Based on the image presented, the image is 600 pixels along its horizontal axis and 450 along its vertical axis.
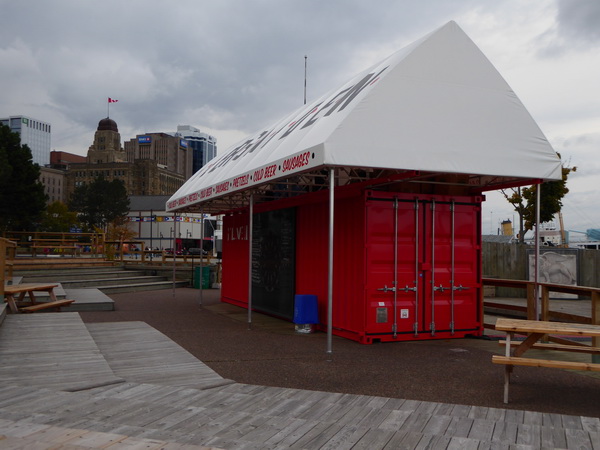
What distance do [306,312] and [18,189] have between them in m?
36.6

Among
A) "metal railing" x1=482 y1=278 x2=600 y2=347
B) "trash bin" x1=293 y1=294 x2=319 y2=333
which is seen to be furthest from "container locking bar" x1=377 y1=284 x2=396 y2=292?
"metal railing" x1=482 y1=278 x2=600 y2=347

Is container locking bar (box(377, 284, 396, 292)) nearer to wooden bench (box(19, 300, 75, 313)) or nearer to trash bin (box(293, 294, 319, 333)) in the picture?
trash bin (box(293, 294, 319, 333))

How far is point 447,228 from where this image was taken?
970cm

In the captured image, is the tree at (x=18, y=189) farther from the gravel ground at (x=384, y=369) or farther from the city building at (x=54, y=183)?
the city building at (x=54, y=183)

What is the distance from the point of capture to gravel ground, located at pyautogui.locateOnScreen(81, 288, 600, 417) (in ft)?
19.2

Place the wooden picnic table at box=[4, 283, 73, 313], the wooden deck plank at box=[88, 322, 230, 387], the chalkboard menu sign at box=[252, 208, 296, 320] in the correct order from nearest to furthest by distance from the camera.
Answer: the wooden deck plank at box=[88, 322, 230, 387] < the wooden picnic table at box=[4, 283, 73, 313] < the chalkboard menu sign at box=[252, 208, 296, 320]

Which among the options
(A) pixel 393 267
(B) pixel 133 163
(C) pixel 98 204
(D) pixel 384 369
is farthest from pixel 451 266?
(B) pixel 133 163

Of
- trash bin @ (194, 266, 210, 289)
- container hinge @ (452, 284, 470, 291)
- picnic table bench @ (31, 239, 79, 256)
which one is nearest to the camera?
container hinge @ (452, 284, 470, 291)

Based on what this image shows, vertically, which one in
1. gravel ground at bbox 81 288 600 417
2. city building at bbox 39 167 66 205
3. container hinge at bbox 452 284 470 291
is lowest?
gravel ground at bbox 81 288 600 417

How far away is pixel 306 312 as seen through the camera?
10156 mm

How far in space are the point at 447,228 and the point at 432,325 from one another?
1.65m

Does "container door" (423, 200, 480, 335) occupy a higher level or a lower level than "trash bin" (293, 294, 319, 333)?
higher

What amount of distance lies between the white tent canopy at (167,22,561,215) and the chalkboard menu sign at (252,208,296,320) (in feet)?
9.34

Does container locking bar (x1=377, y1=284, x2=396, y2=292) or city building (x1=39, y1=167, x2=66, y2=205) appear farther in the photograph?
city building (x1=39, y1=167, x2=66, y2=205)
